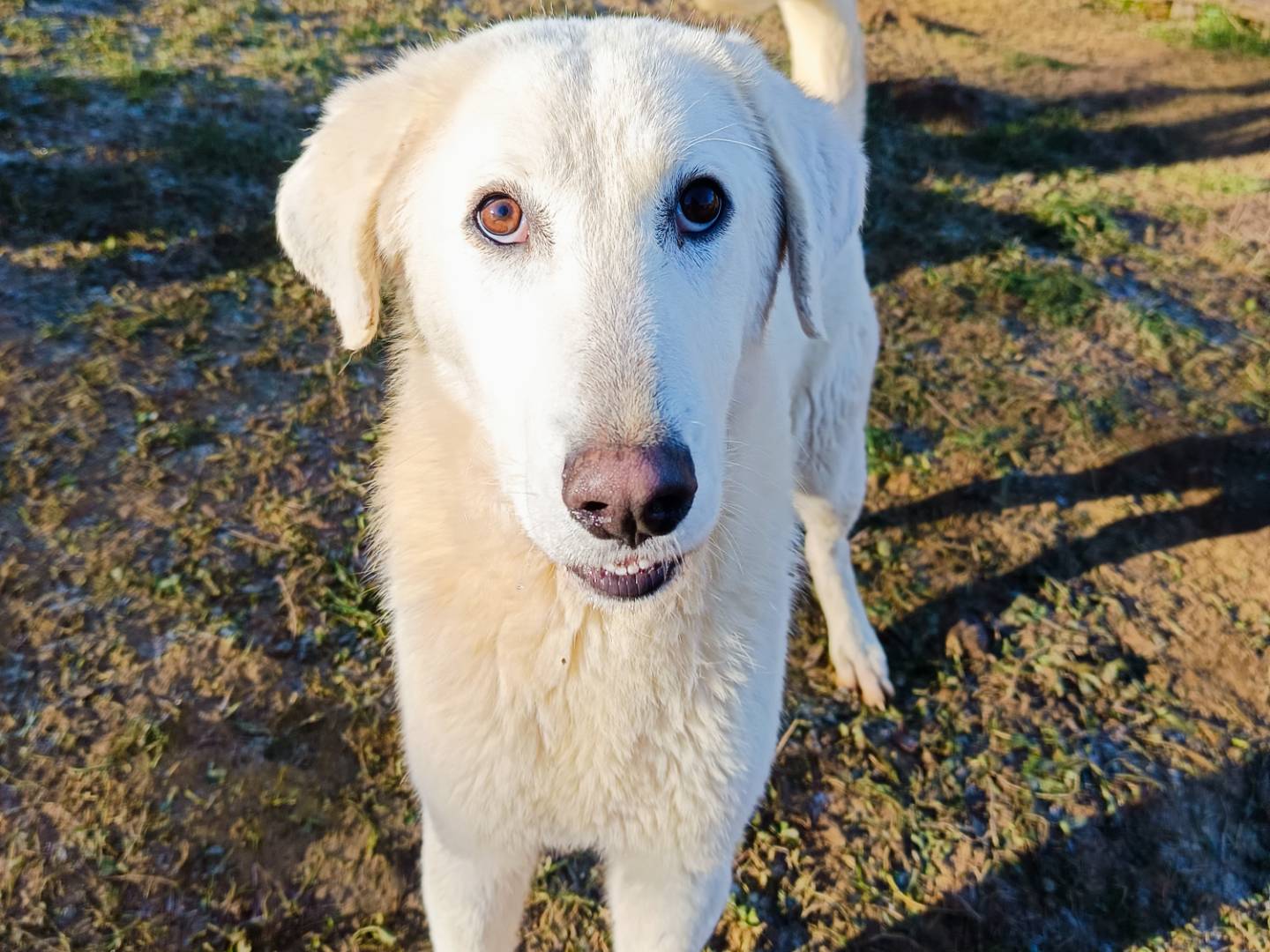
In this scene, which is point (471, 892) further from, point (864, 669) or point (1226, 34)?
point (1226, 34)

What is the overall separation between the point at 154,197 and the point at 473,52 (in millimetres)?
3742

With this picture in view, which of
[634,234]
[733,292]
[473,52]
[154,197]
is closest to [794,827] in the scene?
[733,292]

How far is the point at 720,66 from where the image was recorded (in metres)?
1.89

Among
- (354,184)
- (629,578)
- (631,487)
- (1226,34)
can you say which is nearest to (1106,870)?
(629,578)

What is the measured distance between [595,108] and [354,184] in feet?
1.77

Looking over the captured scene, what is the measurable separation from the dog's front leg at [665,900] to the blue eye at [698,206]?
53.9 inches

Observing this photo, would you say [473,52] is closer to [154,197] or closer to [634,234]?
[634,234]

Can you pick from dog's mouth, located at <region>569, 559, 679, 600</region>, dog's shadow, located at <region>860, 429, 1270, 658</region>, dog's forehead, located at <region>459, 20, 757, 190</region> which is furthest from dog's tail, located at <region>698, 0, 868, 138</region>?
dog's mouth, located at <region>569, 559, 679, 600</region>

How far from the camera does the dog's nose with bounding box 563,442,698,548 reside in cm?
131

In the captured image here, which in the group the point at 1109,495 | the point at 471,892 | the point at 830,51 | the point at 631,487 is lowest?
the point at 1109,495

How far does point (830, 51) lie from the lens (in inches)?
118

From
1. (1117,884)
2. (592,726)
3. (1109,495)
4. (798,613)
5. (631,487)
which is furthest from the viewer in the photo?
(1109,495)

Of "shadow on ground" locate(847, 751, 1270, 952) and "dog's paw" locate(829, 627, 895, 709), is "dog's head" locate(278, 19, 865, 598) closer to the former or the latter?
"dog's paw" locate(829, 627, 895, 709)

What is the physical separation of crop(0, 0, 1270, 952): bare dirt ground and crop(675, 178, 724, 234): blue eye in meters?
2.19
